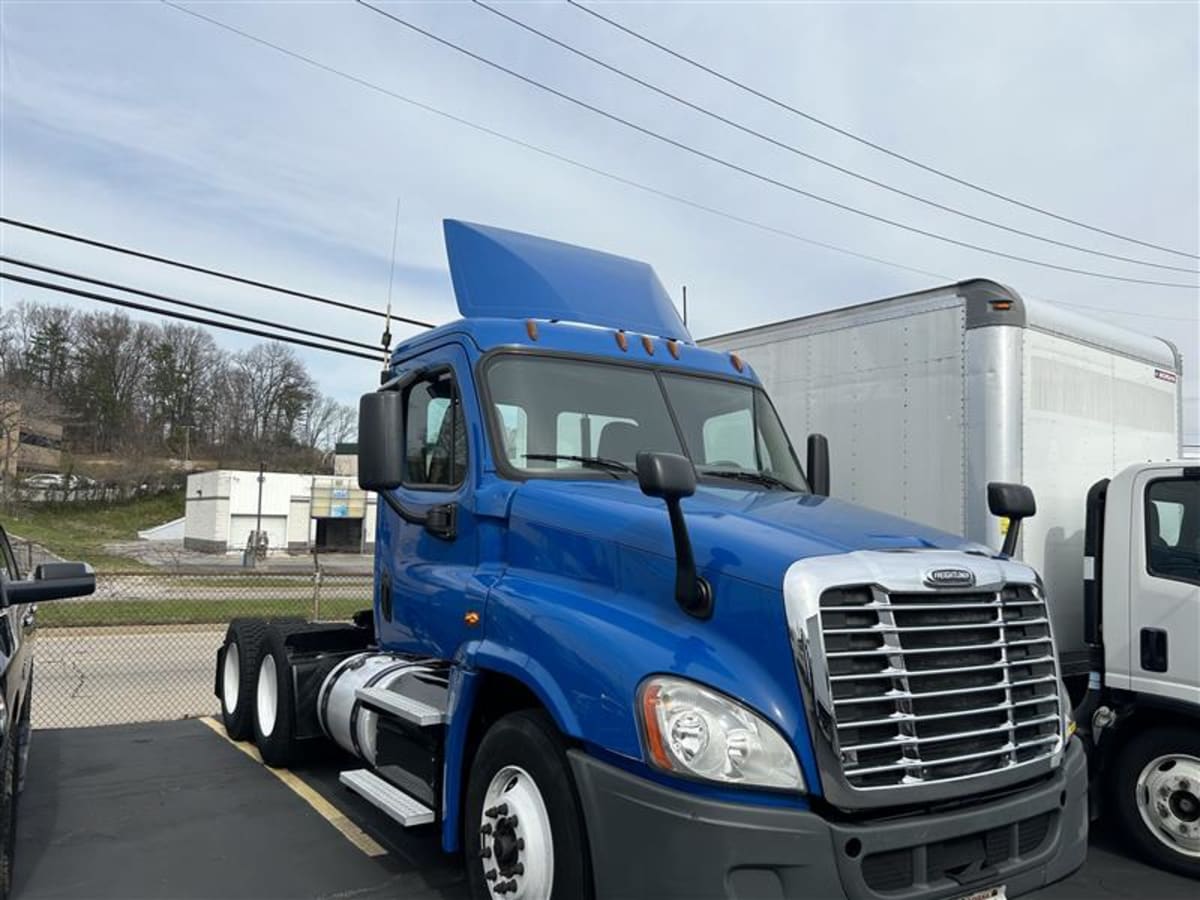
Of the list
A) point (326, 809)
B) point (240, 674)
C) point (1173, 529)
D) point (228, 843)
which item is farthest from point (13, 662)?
point (1173, 529)

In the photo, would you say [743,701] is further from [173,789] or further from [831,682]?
[173,789]

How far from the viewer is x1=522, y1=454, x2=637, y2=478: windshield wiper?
13.3ft

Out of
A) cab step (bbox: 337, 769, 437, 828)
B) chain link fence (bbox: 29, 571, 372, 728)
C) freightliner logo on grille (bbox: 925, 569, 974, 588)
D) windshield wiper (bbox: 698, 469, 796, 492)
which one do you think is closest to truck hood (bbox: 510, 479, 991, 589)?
freightliner logo on grille (bbox: 925, 569, 974, 588)

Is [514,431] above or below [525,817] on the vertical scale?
above

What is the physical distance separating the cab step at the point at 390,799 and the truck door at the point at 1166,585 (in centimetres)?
405

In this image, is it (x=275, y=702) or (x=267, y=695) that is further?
(x=267, y=695)

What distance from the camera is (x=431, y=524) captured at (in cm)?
430

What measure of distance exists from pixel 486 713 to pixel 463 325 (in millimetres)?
1931

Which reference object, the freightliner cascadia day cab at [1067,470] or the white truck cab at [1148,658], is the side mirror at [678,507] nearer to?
the freightliner cascadia day cab at [1067,470]

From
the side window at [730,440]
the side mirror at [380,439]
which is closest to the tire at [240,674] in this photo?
the side mirror at [380,439]

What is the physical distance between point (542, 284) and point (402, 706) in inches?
95.1

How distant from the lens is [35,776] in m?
6.09

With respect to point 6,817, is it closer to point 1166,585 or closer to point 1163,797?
point 1163,797

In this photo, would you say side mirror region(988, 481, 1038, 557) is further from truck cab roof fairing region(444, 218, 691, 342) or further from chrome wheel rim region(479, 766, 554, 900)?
chrome wheel rim region(479, 766, 554, 900)
